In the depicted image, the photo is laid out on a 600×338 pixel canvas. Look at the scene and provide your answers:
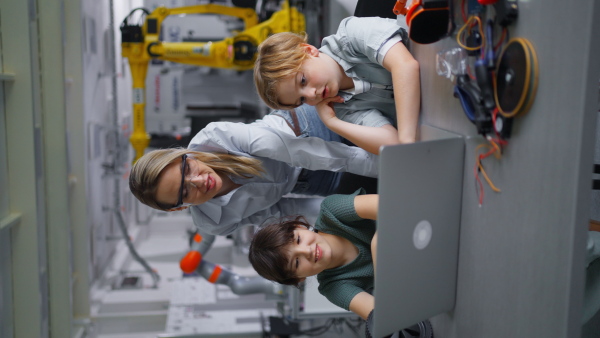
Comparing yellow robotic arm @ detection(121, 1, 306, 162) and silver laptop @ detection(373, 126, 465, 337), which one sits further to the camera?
yellow robotic arm @ detection(121, 1, 306, 162)

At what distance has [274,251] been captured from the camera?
54.5 inches

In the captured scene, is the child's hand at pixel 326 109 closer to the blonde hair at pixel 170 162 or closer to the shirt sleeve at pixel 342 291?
the blonde hair at pixel 170 162

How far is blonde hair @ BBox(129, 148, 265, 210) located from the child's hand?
30 cm

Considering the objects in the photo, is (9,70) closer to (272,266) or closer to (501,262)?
(272,266)

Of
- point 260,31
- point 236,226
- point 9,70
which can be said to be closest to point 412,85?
point 236,226

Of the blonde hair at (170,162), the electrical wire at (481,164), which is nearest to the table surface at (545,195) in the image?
the electrical wire at (481,164)

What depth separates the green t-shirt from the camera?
4.43 ft

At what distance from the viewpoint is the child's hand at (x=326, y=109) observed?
1.37 meters

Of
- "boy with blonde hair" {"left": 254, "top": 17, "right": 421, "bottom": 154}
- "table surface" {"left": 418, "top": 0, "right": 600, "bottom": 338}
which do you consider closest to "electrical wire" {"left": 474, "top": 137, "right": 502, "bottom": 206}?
"table surface" {"left": 418, "top": 0, "right": 600, "bottom": 338}

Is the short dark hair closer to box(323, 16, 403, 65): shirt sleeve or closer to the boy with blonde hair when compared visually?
the boy with blonde hair

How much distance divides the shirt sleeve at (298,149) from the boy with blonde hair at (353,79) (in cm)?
10

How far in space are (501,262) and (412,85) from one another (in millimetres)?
468

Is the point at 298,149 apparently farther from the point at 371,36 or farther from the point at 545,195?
the point at 545,195

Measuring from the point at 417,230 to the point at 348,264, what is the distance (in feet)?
1.42
